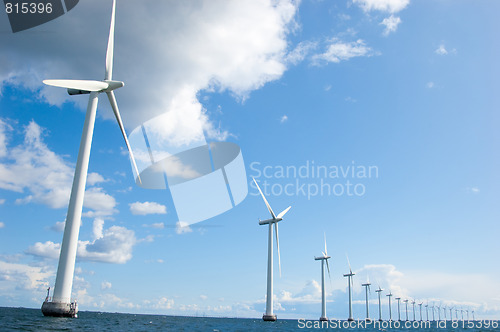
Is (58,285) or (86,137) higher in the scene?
(86,137)

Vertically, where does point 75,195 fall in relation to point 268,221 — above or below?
below

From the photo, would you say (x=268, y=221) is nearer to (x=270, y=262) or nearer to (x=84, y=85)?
(x=270, y=262)

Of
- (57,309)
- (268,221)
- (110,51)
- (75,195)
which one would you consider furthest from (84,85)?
(268,221)

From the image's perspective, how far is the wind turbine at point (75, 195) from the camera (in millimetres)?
64375

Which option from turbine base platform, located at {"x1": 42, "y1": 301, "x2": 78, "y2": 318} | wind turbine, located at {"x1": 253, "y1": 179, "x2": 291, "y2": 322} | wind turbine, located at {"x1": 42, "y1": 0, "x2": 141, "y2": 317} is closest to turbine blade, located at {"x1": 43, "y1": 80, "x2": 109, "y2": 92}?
wind turbine, located at {"x1": 42, "y1": 0, "x2": 141, "y2": 317}

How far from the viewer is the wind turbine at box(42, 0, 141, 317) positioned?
64375mm

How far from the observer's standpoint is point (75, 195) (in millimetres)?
68438

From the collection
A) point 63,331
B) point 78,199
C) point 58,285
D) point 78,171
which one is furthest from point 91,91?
point 63,331

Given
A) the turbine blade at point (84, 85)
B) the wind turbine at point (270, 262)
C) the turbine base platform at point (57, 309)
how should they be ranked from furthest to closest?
the wind turbine at point (270, 262)
the turbine blade at point (84, 85)
the turbine base platform at point (57, 309)

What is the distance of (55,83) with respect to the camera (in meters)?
74.4

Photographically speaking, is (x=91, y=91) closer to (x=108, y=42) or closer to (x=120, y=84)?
(x=120, y=84)

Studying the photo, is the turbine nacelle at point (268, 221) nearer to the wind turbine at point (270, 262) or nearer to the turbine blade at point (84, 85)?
the wind turbine at point (270, 262)

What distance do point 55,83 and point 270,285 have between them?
4459 inches

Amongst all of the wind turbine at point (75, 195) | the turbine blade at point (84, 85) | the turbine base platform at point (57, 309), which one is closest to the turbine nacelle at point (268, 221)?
the wind turbine at point (75, 195)
